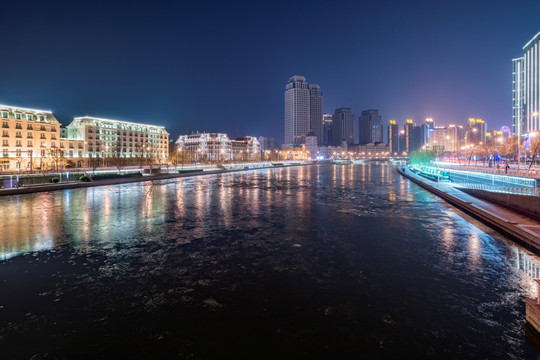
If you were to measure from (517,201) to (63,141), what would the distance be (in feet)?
316

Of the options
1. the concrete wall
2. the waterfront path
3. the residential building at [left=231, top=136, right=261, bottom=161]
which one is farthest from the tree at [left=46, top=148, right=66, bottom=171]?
the residential building at [left=231, top=136, right=261, bottom=161]

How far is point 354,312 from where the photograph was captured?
5602mm

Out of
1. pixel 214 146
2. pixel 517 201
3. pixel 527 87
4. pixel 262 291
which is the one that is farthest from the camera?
pixel 214 146

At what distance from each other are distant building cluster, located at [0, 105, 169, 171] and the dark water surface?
45078 millimetres

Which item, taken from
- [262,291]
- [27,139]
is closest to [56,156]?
[27,139]

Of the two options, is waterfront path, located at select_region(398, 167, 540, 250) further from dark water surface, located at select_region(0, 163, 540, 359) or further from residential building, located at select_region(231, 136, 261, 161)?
residential building, located at select_region(231, 136, 261, 161)

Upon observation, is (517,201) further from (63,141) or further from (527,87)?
(527,87)

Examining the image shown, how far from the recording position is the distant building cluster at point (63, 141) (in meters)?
67.8

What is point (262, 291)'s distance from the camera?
6.47m

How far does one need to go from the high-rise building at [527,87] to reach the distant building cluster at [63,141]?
124679 millimetres

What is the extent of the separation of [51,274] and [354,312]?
7.08m

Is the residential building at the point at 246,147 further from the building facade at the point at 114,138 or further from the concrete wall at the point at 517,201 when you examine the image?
the concrete wall at the point at 517,201

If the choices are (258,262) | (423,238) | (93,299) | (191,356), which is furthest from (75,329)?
(423,238)

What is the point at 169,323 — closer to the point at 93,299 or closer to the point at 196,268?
the point at 93,299
